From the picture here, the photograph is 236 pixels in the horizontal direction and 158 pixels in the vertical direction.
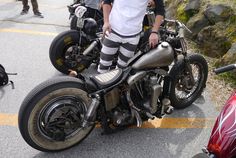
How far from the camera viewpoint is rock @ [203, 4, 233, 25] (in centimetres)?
543

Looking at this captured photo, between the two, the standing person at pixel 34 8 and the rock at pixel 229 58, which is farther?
the standing person at pixel 34 8

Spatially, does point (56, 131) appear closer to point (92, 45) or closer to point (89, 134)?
point (89, 134)

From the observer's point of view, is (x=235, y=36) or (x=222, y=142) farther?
(x=235, y=36)

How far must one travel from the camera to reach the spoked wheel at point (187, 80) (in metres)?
3.51

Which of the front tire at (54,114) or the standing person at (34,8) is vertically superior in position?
the front tire at (54,114)

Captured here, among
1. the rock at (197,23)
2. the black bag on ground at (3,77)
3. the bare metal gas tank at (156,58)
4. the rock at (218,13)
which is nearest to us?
the bare metal gas tank at (156,58)

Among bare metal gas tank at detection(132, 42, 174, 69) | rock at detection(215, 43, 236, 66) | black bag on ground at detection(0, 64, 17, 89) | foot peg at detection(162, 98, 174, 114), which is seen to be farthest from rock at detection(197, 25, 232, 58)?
black bag on ground at detection(0, 64, 17, 89)

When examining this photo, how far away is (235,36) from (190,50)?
84cm

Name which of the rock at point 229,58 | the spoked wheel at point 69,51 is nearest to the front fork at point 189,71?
the rock at point 229,58

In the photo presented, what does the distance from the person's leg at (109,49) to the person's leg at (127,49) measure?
70 mm

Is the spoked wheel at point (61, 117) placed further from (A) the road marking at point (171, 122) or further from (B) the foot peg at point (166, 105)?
(B) the foot peg at point (166, 105)

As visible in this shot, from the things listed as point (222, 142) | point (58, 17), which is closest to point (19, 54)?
point (58, 17)

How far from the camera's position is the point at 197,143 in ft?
11.0

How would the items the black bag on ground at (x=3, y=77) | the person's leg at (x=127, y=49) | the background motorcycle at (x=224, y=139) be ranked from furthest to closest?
1. the black bag on ground at (x=3, y=77)
2. the person's leg at (x=127, y=49)
3. the background motorcycle at (x=224, y=139)
